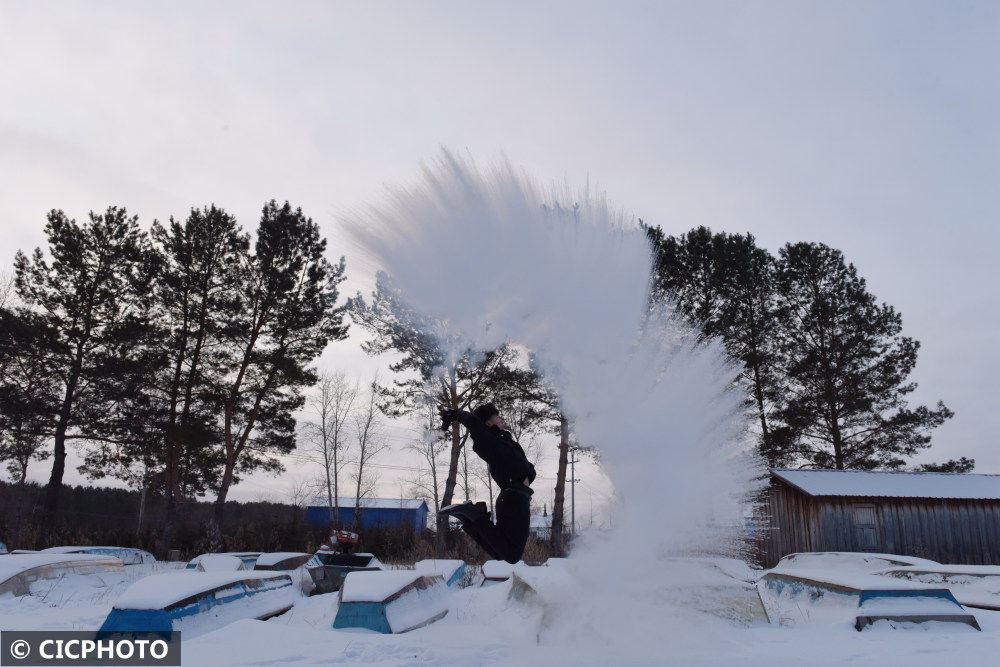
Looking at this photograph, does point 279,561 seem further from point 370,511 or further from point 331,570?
point 370,511

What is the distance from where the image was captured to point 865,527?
24906mm

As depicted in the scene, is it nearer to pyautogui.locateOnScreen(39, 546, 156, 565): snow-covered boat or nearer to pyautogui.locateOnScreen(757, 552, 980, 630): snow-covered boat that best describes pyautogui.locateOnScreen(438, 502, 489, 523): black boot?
pyautogui.locateOnScreen(757, 552, 980, 630): snow-covered boat

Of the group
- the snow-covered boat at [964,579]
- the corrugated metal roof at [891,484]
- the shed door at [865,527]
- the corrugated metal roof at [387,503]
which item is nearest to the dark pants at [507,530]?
the snow-covered boat at [964,579]

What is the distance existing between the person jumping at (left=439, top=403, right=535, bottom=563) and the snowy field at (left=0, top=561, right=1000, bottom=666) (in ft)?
3.94

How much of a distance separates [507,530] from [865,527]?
79.3 ft

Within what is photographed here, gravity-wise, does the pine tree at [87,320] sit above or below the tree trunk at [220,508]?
above

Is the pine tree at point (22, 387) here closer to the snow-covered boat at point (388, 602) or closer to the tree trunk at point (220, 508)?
the tree trunk at point (220, 508)

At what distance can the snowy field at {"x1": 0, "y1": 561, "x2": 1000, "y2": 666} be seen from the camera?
21.2ft

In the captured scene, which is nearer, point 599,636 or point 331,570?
point 599,636

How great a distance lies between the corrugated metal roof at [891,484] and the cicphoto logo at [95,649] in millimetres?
23746

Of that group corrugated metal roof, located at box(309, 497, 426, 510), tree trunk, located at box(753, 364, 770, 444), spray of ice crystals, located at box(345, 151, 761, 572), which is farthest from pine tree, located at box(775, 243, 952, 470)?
corrugated metal roof, located at box(309, 497, 426, 510)

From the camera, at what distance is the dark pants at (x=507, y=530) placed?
6.86 metres

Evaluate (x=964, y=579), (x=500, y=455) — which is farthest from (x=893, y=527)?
(x=500, y=455)

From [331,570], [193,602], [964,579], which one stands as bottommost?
[331,570]
